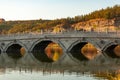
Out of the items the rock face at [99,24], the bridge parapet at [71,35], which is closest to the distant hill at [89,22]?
the rock face at [99,24]

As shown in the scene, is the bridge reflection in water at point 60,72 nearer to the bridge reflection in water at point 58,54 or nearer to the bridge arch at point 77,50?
the bridge reflection in water at point 58,54

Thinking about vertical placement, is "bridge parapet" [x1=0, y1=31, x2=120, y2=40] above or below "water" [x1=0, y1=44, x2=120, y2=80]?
above

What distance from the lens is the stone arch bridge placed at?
2352 inches

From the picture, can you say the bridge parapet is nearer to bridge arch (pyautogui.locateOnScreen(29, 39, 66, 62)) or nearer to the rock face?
bridge arch (pyautogui.locateOnScreen(29, 39, 66, 62))

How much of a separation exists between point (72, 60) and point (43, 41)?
547 inches

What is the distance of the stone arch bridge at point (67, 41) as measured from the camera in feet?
196

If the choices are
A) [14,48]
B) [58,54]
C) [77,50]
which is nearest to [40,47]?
[58,54]

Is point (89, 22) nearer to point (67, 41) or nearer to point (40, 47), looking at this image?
point (40, 47)

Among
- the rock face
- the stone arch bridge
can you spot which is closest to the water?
the stone arch bridge

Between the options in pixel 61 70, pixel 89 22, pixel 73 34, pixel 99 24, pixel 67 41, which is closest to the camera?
pixel 61 70

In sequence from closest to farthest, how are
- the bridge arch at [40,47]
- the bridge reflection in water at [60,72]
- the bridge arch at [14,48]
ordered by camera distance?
the bridge reflection in water at [60,72] → the bridge arch at [40,47] → the bridge arch at [14,48]

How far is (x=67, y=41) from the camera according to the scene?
213 feet

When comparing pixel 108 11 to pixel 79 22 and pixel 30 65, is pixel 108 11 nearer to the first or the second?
pixel 79 22

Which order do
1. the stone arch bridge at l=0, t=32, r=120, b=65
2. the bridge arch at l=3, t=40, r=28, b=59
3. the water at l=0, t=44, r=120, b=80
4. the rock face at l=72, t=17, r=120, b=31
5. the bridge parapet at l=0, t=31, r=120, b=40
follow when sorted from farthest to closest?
1. the rock face at l=72, t=17, r=120, b=31
2. the bridge arch at l=3, t=40, r=28, b=59
3. the stone arch bridge at l=0, t=32, r=120, b=65
4. the bridge parapet at l=0, t=31, r=120, b=40
5. the water at l=0, t=44, r=120, b=80
